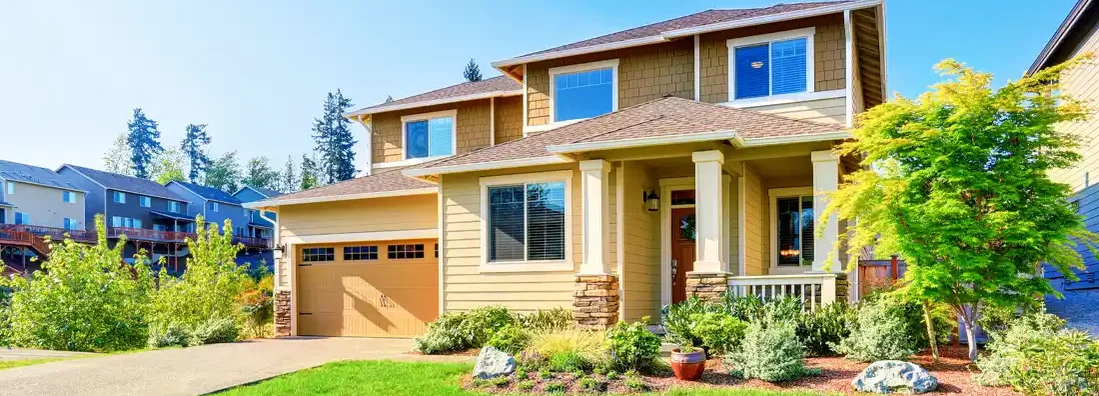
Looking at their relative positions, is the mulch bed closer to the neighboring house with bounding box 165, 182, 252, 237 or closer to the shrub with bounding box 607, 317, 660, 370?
the shrub with bounding box 607, 317, 660, 370

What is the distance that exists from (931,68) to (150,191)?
5159 cm

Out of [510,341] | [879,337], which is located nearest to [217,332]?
[510,341]

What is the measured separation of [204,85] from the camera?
872 inches

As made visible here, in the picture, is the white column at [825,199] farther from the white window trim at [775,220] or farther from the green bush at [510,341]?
the green bush at [510,341]

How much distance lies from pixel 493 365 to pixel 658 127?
445cm

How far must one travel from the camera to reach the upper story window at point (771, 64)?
492 inches

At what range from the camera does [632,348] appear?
8203mm

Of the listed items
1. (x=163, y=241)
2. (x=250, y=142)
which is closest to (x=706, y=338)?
(x=163, y=241)

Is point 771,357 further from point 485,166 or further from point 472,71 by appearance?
point 472,71

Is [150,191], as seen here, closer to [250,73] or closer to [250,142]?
[250,142]

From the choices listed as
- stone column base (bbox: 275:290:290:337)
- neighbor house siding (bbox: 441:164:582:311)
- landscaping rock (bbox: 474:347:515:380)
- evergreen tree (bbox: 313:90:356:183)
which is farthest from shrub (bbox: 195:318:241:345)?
evergreen tree (bbox: 313:90:356:183)

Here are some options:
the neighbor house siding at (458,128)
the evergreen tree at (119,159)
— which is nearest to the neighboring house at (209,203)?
the evergreen tree at (119,159)

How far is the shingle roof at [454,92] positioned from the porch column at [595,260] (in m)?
5.01

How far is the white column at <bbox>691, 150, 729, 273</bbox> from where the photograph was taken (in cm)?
1051
